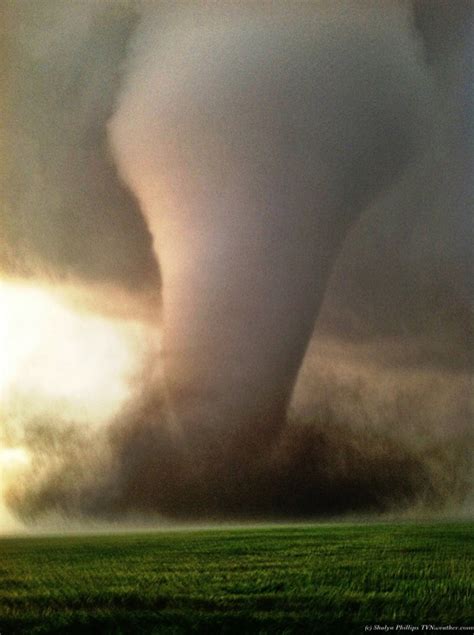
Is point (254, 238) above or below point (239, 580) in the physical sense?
above

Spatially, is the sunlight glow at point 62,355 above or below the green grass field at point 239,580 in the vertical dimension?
above

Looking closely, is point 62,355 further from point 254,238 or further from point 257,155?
point 257,155

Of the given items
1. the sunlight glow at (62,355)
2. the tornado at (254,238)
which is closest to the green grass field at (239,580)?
the tornado at (254,238)

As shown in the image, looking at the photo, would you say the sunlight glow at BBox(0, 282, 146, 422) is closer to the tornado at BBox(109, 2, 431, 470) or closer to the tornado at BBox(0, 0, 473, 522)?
the tornado at BBox(0, 0, 473, 522)

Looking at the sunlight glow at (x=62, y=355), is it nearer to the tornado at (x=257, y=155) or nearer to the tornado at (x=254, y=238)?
the tornado at (x=254, y=238)

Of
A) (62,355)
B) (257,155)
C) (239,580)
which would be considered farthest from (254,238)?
(239,580)

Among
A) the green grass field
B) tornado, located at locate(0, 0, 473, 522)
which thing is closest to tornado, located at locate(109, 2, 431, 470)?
tornado, located at locate(0, 0, 473, 522)
